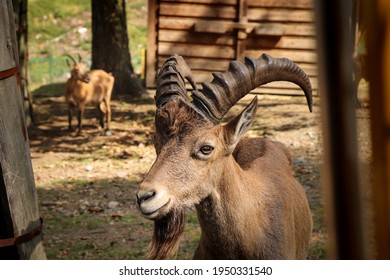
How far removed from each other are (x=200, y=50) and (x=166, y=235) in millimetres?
11309

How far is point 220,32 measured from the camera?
14.8 metres

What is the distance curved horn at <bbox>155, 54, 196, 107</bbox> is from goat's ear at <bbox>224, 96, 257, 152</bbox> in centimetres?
33

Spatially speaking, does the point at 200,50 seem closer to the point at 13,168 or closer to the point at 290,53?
the point at 290,53

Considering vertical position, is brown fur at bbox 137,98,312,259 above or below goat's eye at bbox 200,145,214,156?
below

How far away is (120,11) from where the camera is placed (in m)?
14.5

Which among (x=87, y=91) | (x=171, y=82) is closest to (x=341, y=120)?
(x=171, y=82)

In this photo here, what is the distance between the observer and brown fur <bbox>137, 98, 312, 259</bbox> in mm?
3697

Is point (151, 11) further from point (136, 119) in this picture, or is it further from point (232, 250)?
point (232, 250)

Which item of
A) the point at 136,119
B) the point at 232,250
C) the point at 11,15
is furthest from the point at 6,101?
the point at 136,119

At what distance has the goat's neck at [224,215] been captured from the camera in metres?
3.97

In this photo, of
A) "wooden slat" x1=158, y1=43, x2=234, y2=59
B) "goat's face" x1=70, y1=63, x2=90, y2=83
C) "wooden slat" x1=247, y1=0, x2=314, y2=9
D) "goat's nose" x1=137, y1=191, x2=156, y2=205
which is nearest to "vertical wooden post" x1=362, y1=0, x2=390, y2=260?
"goat's nose" x1=137, y1=191, x2=156, y2=205

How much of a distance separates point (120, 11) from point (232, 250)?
11.2 metres

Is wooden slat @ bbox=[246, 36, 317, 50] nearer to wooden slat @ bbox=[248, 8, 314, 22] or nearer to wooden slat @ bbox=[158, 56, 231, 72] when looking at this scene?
wooden slat @ bbox=[248, 8, 314, 22]

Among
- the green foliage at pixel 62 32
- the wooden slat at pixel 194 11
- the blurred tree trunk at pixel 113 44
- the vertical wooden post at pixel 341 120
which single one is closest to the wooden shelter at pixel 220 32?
the wooden slat at pixel 194 11
